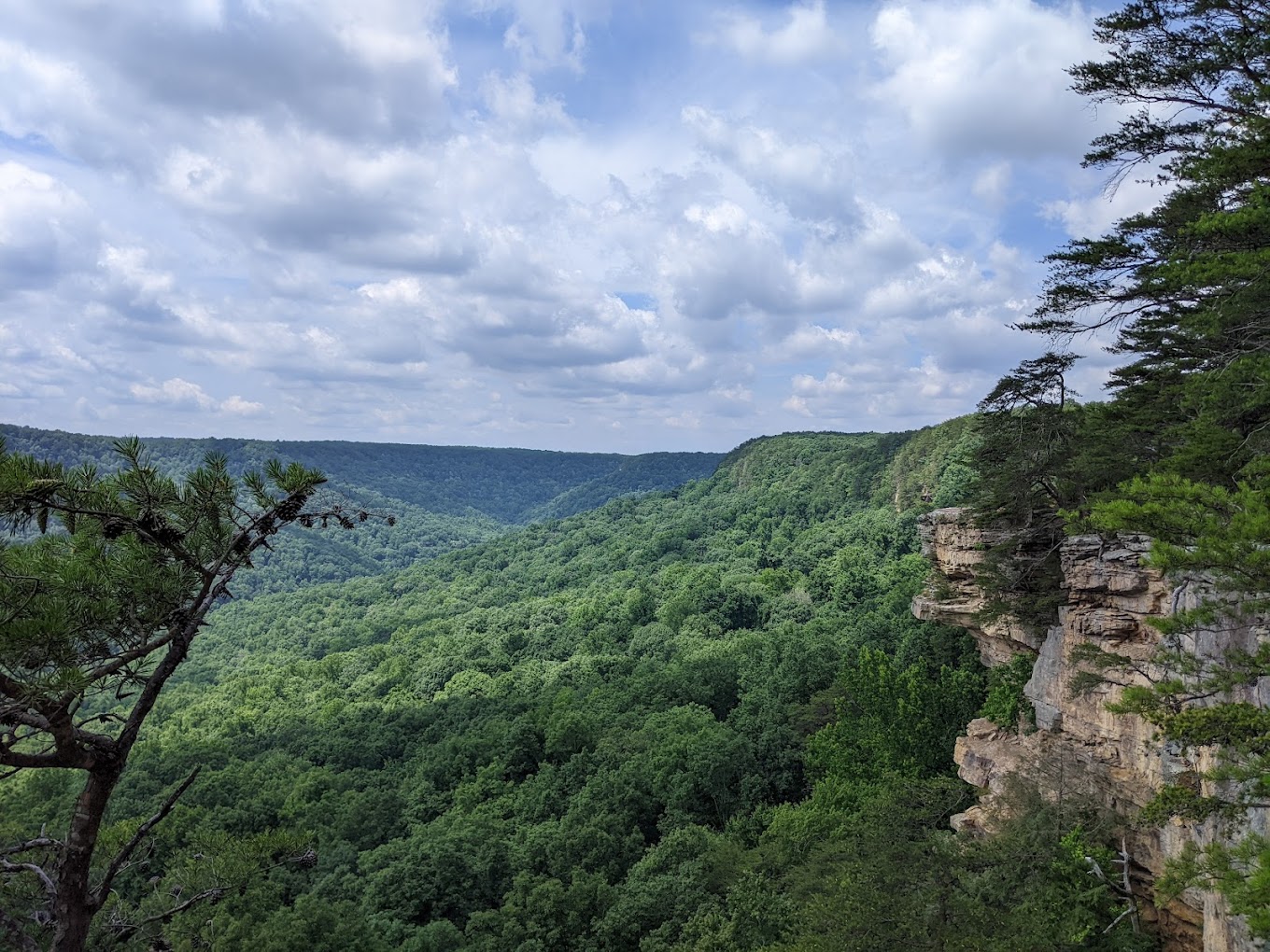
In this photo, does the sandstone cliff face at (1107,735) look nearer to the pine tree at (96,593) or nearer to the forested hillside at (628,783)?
the forested hillside at (628,783)

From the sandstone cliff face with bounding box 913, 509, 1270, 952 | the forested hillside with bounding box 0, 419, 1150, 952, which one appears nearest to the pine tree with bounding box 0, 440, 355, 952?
the forested hillside with bounding box 0, 419, 1150, 952

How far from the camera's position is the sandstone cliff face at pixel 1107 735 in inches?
556

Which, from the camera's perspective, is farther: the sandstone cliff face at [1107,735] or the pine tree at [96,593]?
the sandstone cliff face at [1107,735]

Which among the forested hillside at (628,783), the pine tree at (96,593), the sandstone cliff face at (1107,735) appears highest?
the pine tree at (96,593)

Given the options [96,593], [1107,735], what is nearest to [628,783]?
[1107,735]

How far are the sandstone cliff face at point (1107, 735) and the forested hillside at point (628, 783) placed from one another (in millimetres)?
977

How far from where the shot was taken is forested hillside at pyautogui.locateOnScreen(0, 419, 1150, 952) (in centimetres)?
1562

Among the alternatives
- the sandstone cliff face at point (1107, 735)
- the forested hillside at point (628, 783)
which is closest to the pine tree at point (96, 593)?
the forested hillside at point (628, 783)

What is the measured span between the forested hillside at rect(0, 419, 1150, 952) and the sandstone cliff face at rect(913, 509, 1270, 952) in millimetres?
977

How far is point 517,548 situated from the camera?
123 m

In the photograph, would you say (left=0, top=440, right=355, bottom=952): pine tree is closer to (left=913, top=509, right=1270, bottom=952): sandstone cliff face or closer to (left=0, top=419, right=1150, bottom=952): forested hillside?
(left=0, top=419, right=1150, bottom=952): forested hillside

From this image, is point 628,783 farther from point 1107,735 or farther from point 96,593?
point 96,593

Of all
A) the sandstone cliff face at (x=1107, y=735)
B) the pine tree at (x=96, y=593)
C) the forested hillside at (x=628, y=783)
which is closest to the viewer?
the pine tree at (x=96, y=593)

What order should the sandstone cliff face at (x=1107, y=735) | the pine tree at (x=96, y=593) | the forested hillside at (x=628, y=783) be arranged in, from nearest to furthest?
1. the pine tree at (x=96, y=593)
2. the sandstone cliff face at (x=1107, y=735)
3. the forested hillside at (x=628, y=783)
